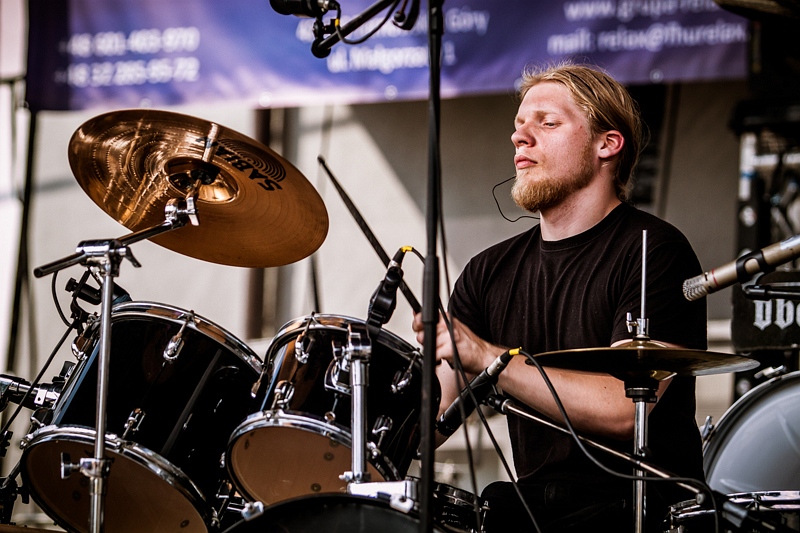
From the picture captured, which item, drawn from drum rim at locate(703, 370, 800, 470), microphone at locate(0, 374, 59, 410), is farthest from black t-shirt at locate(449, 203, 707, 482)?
microphone at locate(0, 374, 59, 410)

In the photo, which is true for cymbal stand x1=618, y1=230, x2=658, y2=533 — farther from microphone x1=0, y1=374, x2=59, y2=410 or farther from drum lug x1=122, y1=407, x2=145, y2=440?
microphone x1=0, y1=374, x2=59, y2=410

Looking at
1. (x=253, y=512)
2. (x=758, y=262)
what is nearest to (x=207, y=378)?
(x=253, y=512)

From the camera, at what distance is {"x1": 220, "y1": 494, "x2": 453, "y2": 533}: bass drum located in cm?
163

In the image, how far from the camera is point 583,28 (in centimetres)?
389

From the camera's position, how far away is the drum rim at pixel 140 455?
206cm

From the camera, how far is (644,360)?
71.4 inches

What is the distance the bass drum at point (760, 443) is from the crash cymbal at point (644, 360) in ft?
2.96

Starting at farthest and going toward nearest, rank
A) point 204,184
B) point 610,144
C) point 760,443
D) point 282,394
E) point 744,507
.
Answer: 1. point 760,443
2. point 610,144
3. point 204,184
4. point 282,394
5. point 744,507

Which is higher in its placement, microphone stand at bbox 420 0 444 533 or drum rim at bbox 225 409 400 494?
microphone stand at bbox 420 0 444 533

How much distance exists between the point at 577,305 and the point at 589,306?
1.6 inches

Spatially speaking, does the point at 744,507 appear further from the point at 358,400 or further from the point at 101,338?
the point at 101,338

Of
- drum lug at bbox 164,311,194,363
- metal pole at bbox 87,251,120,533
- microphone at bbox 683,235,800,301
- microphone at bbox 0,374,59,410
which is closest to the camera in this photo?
microphone at bbox 683,235,800,301

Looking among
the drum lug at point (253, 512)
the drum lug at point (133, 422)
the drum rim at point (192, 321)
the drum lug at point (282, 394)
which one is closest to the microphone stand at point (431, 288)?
the drum lug at point (253, 512)

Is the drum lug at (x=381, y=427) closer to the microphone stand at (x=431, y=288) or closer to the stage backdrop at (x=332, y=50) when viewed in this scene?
the microphone stand at (x=431, y=288)
